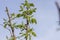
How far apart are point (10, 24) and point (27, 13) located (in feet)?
4.51

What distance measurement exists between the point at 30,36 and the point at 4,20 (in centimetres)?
217

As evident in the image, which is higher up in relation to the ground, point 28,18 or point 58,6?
point 58,6

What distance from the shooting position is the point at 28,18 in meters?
9.96

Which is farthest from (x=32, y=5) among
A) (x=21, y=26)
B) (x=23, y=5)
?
(x=21, y=26)

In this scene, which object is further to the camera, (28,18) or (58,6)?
(28,18)

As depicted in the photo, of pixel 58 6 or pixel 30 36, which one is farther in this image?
pixel 30 36

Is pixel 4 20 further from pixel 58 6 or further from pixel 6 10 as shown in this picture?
pixel 58 6

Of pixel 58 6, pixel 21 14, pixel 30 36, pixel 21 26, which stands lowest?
pixel 30 36

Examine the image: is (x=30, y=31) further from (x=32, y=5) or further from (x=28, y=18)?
(x=32, y=5)

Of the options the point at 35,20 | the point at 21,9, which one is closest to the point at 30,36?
the point at 35,20

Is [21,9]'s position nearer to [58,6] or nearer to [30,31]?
[30,31]

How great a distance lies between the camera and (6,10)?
32.6 feet

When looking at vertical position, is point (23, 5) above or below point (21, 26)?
above

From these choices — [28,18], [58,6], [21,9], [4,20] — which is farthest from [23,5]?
[58,6]
